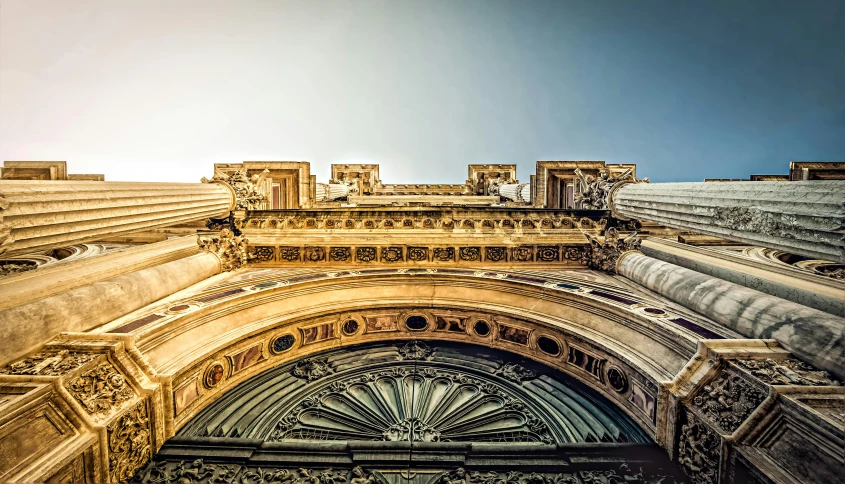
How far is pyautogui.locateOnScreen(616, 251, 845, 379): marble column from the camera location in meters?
4.71

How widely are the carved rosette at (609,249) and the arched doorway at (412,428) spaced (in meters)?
3.78

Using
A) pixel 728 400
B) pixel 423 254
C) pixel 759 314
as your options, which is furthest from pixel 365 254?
pixel 759 314

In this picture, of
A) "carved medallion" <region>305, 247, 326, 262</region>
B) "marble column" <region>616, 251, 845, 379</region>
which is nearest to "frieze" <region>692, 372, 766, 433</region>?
"marble column" <region>616, 251, 845, 379</region>

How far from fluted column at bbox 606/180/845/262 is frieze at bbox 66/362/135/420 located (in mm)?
9131

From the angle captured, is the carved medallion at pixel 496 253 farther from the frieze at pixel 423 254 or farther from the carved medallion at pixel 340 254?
the carved medallion at pixel 340 254

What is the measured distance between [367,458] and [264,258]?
287 inches

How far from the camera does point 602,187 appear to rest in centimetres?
1228

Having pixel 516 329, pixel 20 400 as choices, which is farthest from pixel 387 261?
pixel 20 400

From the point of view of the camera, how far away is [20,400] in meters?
4.24

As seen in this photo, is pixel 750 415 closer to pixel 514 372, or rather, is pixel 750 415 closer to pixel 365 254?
pixel 514 372

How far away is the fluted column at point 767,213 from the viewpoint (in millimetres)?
4500

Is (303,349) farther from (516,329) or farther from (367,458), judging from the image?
(516,329)

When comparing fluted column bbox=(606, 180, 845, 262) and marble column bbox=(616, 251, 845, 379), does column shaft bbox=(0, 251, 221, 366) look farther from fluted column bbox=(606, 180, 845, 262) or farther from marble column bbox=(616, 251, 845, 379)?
marble column bbox=(616, 251, 845, 379)

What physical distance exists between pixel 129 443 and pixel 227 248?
20.1 feet
